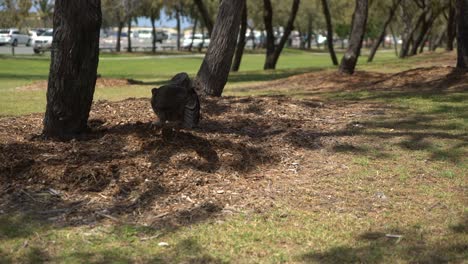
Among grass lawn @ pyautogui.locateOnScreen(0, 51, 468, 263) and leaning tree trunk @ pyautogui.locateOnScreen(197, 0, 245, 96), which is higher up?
leaning tree trunk @ pyautogui.locateOnScreen(197, 0, 245, 96)

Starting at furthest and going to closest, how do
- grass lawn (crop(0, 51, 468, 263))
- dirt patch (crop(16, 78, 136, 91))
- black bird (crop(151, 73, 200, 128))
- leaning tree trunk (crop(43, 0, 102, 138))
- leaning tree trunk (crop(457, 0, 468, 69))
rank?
dirt patch (crop(16, 78, 136, 91)) < leaning tree trunk (crop(457, 0, 468, 69)) < black bird (crop(151, 73, 200, 128)) < leaning tree trunk (crop(43, 0, 102, 138)) < grass lawn (crop(0, 51, 468, 263))

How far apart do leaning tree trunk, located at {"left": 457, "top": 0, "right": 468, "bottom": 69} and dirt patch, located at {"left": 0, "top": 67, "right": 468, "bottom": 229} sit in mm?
6335

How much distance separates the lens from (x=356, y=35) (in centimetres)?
1738

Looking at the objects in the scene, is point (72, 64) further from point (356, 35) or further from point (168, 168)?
point (356, 35)

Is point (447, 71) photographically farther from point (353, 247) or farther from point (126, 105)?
point (353, 247)

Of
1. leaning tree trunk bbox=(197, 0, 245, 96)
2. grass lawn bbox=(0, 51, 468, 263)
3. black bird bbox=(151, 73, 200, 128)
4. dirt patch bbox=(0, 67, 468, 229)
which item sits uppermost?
leaning tree trunk bbox=(197, 0, 245, 96)

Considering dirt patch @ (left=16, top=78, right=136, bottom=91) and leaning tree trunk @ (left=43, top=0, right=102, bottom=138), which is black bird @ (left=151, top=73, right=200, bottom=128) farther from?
dirt patch @ (left=16, top=78, right=136, bottom=91)

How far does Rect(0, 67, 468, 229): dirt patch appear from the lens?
5.66 metres

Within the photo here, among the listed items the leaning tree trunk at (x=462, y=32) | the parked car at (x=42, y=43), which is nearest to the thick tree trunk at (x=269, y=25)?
the leaning tree trunk at (x=462, y=32)

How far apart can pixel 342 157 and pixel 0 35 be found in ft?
190

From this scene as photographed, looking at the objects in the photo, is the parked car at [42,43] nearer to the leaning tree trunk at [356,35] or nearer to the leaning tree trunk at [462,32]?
the leaning tree trunk at [356,35]

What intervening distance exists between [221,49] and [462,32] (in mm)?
6238

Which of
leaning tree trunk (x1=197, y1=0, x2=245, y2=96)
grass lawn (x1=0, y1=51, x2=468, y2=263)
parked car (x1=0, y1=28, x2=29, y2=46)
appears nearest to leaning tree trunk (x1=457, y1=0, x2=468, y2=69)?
leaning tree trunk (x1=197, y1=0, x2=245, y2=96)

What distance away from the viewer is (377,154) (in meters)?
7.71
